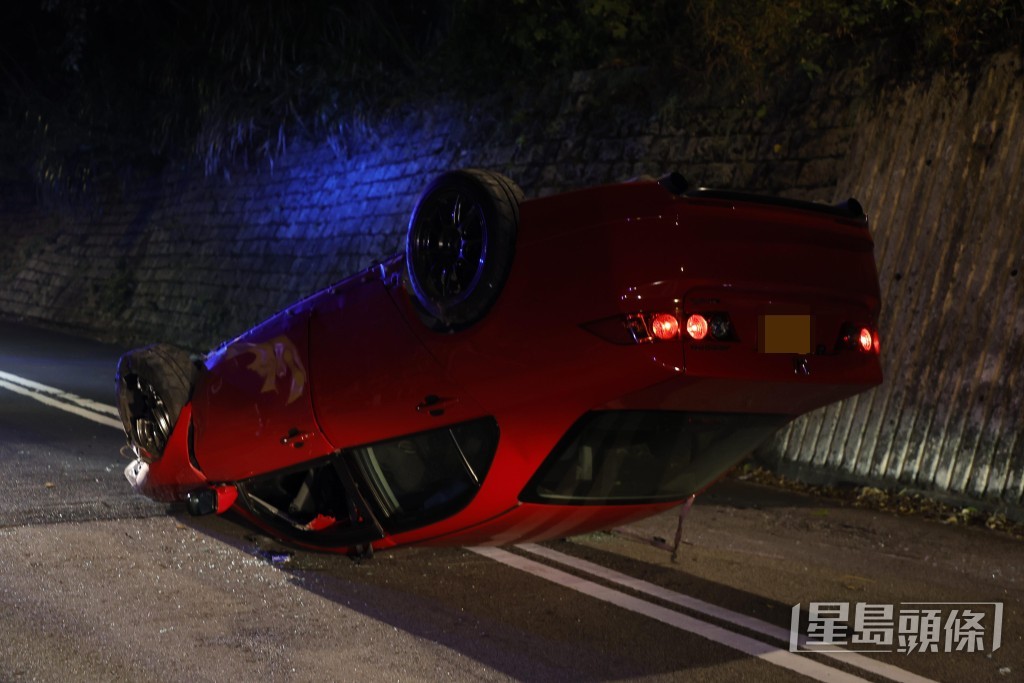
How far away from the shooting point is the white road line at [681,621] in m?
4.42

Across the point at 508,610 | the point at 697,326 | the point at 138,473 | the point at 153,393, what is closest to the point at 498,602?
the point at 508,610

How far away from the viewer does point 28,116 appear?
989 inches

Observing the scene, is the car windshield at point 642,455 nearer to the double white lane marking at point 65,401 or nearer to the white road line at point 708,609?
the white road line at point 708,609

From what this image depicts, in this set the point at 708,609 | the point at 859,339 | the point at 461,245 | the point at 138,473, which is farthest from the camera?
the point at 138,473

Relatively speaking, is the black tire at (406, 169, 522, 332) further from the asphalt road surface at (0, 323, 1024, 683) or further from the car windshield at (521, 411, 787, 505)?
the asphalt road surface at (0, 323, 1024, 683)

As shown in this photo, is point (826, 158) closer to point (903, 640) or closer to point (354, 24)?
point (903, 640)

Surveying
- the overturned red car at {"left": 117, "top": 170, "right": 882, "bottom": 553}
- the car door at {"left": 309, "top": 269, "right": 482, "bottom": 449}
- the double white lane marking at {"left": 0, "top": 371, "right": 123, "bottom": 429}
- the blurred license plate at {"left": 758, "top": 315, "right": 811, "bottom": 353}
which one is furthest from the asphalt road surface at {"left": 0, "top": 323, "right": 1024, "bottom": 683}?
the double white lane marking at {"left": 0, "top": 371, "right": 123, "bottom": 429}

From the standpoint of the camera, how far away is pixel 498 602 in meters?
5.05

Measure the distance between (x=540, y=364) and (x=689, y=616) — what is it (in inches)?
60.0

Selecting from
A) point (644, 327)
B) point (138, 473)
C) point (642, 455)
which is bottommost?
point (138, 473)

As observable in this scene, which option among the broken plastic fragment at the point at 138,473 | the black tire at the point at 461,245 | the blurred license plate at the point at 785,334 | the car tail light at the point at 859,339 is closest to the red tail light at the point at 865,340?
the car tail light at the point at 859,339

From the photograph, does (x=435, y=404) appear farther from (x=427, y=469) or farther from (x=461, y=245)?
(x=461, y=245)

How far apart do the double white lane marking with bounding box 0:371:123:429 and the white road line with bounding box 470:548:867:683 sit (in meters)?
4.81

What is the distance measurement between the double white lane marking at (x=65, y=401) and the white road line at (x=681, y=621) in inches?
189
